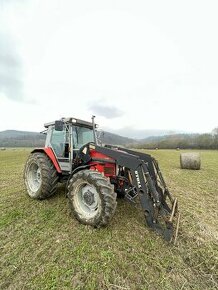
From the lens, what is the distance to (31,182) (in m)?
6.55

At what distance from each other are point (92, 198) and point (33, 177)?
2.79 metres

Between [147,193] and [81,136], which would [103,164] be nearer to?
[147,193]

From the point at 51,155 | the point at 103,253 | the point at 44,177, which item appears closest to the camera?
the point at 103,253

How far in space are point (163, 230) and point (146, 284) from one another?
113 centimetres

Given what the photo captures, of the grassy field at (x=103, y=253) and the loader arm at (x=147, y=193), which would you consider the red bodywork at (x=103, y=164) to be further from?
the grassy field at (x=103, y=253)

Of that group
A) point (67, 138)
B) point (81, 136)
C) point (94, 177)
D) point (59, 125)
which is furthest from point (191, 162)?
point (94, 177)

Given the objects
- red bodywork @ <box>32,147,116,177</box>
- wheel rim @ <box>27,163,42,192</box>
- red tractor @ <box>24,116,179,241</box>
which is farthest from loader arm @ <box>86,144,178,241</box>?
wheel rim @ <box>27,163,42,192</box>

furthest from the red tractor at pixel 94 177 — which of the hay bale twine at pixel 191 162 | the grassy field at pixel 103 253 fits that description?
the hay bale twine at pixel 191 162

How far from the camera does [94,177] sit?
431cm

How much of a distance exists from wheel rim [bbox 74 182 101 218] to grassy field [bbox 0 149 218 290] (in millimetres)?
299

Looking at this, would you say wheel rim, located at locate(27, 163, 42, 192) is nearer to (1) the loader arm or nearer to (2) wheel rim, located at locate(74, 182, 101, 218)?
(2) wheel rim, located at locate(74, 182, 101, 218)

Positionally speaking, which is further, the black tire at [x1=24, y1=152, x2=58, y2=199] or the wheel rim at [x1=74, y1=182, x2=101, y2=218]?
the black tire at [x1=24, y1=152, x2=58, y2=199]

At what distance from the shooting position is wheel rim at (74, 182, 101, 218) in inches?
180

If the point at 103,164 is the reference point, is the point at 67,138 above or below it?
above
